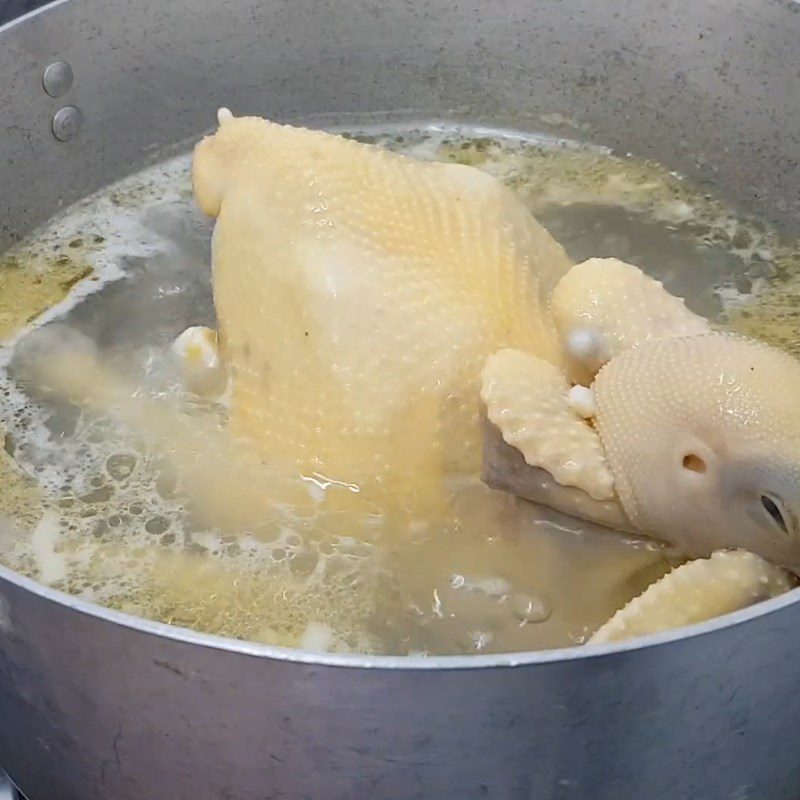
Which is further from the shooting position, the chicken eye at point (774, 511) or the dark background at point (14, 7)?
the dark background at point (14, 7)

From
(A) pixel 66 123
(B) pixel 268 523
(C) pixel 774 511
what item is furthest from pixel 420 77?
(C) pixel 774 511

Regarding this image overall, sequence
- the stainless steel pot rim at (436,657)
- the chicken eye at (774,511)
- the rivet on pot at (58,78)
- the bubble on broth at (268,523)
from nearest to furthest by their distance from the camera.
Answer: the stainless steel pot rim at (436,657), the chicken eye at (774,511), the bubble on broth at (268,523), the rivet on pot at (58,78)

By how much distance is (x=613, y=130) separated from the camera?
1.31m

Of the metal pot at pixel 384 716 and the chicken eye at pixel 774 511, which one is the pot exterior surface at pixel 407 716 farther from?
the chicken eye at pixel 774 511

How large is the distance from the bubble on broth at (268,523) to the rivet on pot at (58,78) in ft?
0.49

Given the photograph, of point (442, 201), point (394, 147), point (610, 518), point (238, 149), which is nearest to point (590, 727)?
point (610, 518)

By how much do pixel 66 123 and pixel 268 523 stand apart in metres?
0.58

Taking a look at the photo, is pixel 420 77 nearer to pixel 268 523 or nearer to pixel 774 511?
pixel 268 523

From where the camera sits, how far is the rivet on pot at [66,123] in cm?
119

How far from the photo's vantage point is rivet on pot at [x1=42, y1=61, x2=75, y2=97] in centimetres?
114

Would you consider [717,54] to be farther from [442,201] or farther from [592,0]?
[442,201]

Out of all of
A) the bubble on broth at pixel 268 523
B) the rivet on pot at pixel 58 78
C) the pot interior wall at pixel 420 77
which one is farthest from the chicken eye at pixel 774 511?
the rivet on pot at pixel 58 78

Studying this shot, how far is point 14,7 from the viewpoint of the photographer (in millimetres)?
1224

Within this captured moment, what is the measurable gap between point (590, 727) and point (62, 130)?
0.92m
